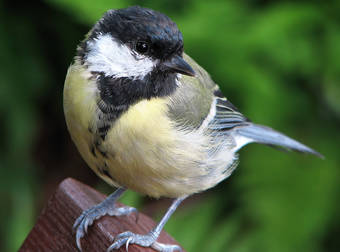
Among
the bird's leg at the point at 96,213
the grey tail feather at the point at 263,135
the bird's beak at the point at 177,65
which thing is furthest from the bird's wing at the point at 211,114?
the bird's leg at the point at 96,213

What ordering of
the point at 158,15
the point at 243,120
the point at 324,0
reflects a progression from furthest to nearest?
the point at 324,0, the point at 243,120, the point at 158,15

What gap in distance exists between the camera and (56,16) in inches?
137

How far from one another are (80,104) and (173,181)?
44cm

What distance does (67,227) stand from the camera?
199cm

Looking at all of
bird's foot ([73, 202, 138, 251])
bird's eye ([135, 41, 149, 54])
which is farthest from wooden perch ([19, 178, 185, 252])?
bird's eye ([135, 41, 149, 54])

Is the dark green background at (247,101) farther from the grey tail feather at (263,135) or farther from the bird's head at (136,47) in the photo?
the bird's head at (136,47)

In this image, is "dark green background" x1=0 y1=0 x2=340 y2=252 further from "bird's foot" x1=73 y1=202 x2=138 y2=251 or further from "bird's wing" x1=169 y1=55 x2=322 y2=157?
"bird's foot" x1=73 y1=202 x2=138 y2=251

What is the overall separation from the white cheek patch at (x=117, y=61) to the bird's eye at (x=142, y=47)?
17 millimetres

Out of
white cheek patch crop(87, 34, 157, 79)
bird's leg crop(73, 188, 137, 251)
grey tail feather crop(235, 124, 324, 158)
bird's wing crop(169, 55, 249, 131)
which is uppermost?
white cheek patch crop(87, 34, 157, 79)

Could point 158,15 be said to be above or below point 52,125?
above

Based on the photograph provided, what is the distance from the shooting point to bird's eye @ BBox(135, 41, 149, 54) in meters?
2.05

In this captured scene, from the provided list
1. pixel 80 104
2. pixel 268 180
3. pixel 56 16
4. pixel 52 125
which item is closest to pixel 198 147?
pixel 80 104

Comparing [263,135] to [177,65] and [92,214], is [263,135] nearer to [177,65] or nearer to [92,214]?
[177,65]

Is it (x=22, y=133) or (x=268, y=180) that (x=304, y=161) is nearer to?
(x=268, y=180)
